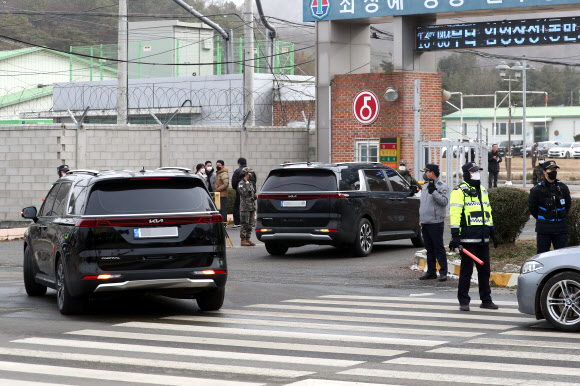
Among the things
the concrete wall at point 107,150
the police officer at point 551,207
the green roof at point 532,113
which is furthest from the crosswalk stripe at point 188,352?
the green roof at point 532,113

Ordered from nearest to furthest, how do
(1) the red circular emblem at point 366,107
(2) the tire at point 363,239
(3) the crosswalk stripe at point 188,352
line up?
(3) the crosswalk stripe at point 188,352 < (2) the tire at point 363,239 < (1) the red circular emblem at point 366,107

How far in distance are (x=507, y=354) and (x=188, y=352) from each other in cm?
298

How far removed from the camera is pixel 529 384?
7.75 metres

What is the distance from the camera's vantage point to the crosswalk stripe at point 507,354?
350 inches

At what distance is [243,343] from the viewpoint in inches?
387

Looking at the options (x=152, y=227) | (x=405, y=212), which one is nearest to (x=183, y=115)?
(x=405, y=212)

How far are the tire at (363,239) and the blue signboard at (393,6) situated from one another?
10.1m

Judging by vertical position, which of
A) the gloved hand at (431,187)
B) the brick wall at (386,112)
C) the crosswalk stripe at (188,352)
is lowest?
the crosswalk stripe at (188,352)

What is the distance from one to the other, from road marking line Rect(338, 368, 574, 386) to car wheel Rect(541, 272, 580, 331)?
2673 millimetres

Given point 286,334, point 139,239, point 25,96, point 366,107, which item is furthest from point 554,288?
point 25,96

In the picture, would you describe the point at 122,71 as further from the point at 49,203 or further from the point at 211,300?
the point at 211,300

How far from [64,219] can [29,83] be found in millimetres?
66704

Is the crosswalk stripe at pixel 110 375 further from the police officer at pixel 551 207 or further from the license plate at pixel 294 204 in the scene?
the license plate at pixel 294 204

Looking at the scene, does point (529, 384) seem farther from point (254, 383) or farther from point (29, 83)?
point (29, 83)
